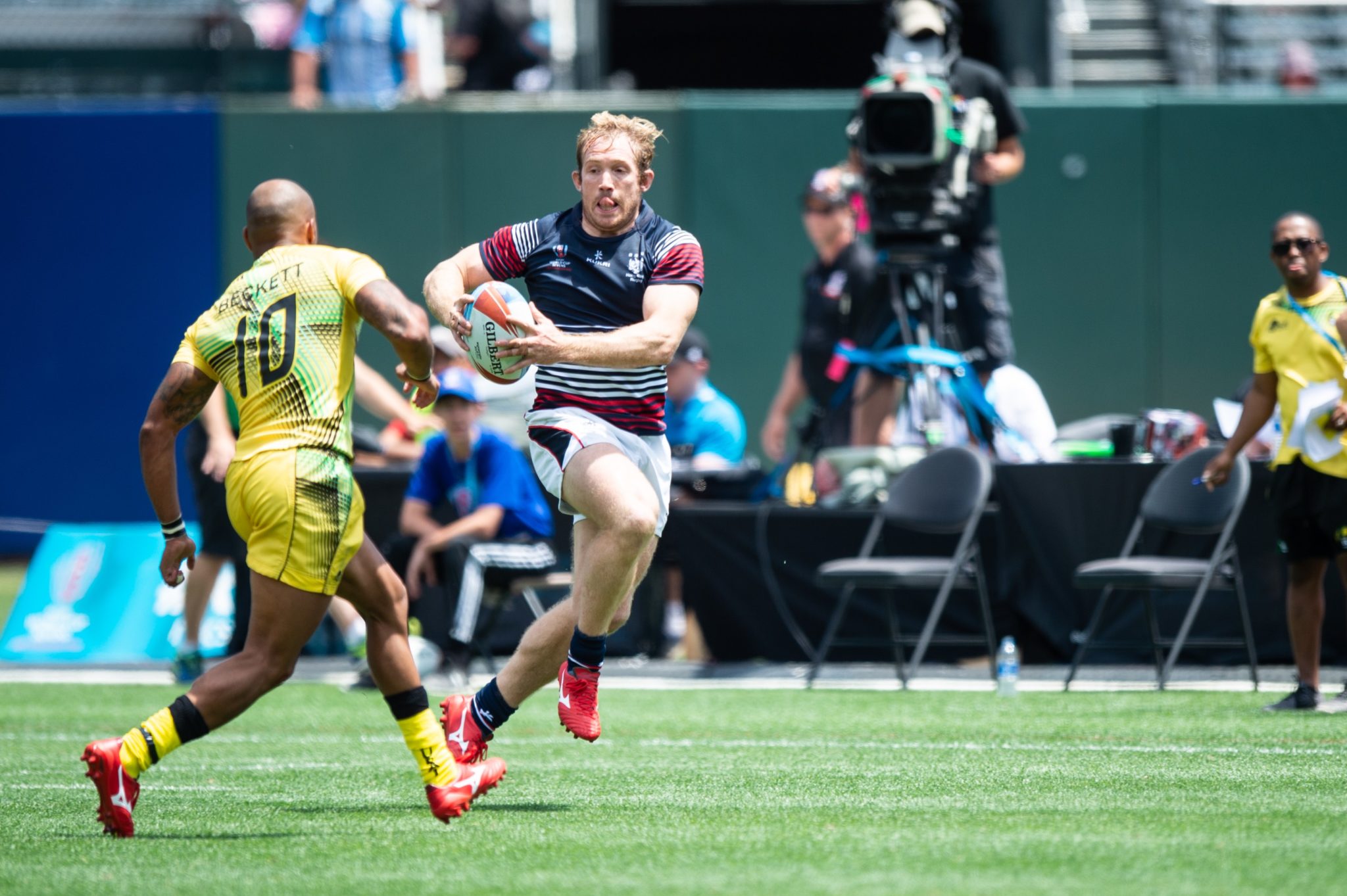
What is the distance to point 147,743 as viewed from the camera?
532 centimetres

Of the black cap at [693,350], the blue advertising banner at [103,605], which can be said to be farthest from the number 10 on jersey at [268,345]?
the blue advertising banner at [103,605]

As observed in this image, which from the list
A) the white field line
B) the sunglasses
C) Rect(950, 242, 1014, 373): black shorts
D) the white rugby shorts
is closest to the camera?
the white rugby shorts

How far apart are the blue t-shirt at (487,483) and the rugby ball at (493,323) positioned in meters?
4.57

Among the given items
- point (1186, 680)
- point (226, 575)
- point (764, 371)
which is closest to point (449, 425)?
point (226, 575)

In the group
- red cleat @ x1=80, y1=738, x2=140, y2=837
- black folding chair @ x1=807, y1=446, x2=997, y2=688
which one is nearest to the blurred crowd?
black folding chair @ x1=807, y1=446, x2=997, y2=688

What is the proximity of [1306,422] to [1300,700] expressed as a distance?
1.28 metres

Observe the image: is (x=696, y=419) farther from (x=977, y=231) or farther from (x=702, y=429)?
(x=977, y=231)

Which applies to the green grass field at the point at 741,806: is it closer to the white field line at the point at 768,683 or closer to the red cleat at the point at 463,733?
the red cleat at the point at 463,733

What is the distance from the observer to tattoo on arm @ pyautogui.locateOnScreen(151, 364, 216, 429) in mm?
5402

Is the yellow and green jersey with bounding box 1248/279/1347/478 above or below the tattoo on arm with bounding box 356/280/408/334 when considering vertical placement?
below

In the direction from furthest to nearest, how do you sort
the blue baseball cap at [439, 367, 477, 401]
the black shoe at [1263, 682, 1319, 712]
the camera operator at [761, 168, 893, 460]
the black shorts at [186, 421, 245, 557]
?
1. the camera operator at [761, 168, 893, 460]
2. the black shorts at [186, 421, 245, 557]
3. the blue baseball cap at [439, 367, 477, 401]
4. the black shoe at [1263, 682, 1319, 712]

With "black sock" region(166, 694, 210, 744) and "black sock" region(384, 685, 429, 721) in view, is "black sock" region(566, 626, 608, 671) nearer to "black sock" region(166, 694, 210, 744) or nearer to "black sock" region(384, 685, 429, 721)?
"black sock" region(384, 685, 429, 721)

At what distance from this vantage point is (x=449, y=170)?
50.4 feet

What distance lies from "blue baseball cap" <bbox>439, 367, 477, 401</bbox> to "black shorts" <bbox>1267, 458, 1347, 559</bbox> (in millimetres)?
4192
